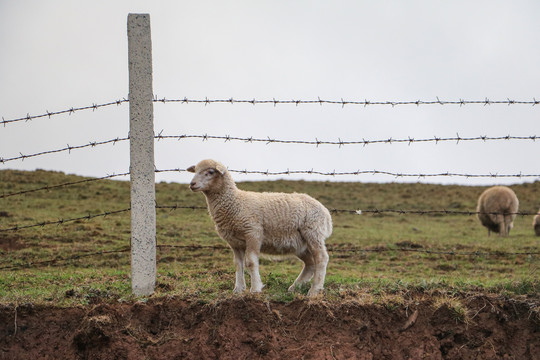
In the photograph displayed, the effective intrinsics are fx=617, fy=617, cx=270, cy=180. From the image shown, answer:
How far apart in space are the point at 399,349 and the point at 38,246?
958cm

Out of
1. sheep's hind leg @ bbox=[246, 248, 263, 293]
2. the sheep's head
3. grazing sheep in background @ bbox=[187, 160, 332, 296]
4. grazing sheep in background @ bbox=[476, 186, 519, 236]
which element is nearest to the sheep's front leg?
grazing sheep in background @ bbox=[187, 160, 332, 296]

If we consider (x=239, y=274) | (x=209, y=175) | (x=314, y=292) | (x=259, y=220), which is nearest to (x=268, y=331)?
(x=314, y=292)

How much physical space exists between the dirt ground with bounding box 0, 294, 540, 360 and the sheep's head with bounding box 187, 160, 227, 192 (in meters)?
1.53

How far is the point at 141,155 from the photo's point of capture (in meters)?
6.86

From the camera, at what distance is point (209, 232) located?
16812 mm

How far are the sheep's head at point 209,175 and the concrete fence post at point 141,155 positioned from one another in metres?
0.68

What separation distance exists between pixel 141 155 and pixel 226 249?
281 cm

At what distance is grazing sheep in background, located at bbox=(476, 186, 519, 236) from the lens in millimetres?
19881

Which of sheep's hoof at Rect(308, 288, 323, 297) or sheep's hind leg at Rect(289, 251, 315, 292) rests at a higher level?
sheep's hind leg at Rect(289, 251, 315, 292)

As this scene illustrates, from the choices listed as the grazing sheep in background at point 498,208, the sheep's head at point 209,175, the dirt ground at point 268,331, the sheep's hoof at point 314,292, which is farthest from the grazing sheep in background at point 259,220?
the grazing sheep in background at point 498,208

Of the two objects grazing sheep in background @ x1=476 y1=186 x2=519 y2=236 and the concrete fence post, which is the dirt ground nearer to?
the concrete fence post

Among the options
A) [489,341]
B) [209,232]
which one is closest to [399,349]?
[489,341]

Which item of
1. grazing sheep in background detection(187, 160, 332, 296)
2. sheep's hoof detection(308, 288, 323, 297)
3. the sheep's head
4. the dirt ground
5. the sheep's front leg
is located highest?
the sheep's head

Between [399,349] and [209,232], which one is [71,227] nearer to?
[209,232]
